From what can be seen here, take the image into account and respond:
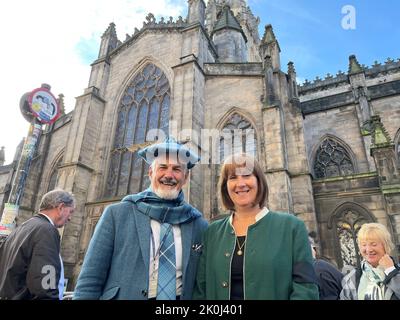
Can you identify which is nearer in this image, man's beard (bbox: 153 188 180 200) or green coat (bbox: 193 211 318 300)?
green coat (bbox: 193 211 318 300)

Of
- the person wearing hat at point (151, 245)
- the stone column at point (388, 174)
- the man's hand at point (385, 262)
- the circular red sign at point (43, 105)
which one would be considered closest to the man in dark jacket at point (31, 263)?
the person wearing hat at point (151, 245)

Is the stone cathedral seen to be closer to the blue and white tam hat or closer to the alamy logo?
the blue and white tam hat

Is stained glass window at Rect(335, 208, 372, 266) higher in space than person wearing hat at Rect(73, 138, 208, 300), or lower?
higher

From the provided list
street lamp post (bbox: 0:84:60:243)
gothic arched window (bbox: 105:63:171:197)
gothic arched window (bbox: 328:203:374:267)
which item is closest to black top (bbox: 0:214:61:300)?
street lamp post (bbox: 0:84:60:243)

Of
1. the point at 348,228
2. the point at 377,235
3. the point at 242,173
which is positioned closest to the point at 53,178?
the point at 348,228

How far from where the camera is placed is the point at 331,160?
14.4 meters

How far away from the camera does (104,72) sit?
51.9ft

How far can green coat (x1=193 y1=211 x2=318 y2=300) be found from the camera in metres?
1.46

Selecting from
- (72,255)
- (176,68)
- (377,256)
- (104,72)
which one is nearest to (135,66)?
(104,72)

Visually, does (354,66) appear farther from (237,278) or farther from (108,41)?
(237,278)

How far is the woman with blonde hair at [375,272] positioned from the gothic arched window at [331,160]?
471 inches

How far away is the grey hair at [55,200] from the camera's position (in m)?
2.61

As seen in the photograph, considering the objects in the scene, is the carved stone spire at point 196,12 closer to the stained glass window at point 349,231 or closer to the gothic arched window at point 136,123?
the gothic arched window at point 136,123

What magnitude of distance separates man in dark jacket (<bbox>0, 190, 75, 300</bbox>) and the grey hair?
222 millimetres
